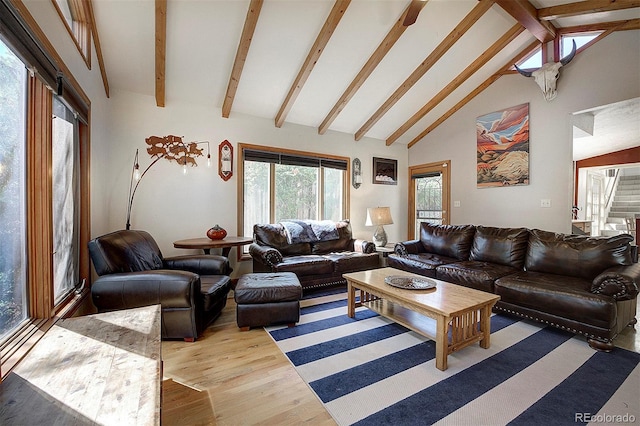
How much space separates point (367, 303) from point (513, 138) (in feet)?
12.2

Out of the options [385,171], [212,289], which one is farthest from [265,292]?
[385,171]

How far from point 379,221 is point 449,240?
132 cm

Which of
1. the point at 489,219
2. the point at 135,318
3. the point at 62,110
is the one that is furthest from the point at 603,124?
the point at 62,110

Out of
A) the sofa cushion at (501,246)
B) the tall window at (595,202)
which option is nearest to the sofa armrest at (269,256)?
the sofa cushion at (501,246)

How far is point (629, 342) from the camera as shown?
232cm

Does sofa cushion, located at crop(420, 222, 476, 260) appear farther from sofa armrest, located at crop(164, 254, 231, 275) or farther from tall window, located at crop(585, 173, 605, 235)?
tall window, located at crop(585, 173, 605, 235)

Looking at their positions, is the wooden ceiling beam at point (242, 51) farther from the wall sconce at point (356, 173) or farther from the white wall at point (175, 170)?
the wall sconce at point (356, 173)

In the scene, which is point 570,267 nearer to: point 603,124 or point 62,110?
point 603,124

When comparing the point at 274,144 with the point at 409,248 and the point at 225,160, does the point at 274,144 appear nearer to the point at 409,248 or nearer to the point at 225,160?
the point at 225,160

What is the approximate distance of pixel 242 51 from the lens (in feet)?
9.99

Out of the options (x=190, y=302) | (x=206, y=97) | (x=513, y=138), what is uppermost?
(x=206, y=97)

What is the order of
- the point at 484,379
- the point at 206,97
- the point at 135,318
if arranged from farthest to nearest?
1. the point at 206,97
2. the point at 484,379
3. the point at 135,318

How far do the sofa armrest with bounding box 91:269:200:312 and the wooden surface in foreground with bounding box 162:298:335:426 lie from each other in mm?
411

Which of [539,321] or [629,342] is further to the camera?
[539,321]
